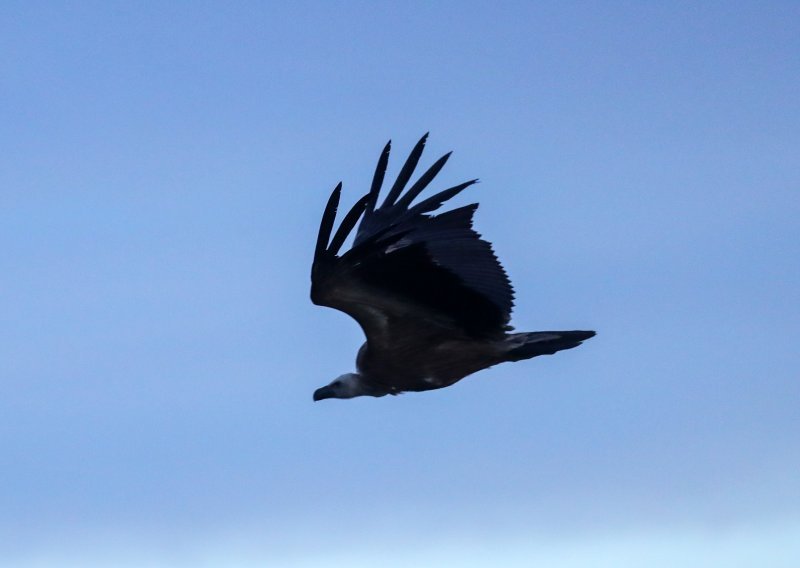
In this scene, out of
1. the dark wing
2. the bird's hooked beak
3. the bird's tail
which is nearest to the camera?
the dark wing

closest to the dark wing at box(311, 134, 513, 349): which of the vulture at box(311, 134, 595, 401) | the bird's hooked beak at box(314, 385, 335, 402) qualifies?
the vulture at box(311, 134, 595, 401)

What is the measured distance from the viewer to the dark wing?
15.8m

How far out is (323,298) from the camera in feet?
52.4

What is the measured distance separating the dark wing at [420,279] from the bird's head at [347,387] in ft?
1.76

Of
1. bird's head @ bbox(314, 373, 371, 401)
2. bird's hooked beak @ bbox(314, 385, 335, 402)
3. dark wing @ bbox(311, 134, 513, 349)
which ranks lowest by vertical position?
bird's head @ bbox(314, 373, 371, 401)

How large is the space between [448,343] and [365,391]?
1037 millimetres

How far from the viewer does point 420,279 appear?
634 inches

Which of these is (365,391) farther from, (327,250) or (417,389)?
(327,250)

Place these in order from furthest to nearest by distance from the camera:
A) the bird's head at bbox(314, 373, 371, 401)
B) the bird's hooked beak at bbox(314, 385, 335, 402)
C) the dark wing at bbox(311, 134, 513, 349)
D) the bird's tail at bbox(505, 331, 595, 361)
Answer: the bird's hooked beak at bbox(314, 385, 335, 402)
the bird's head at bbox(314, 373, 371, 401)
the bird's tail at bbox(505, 331, 595, 361)
the dark wing at bbox(311, 134, 513, 349)

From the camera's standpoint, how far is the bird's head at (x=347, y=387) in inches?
668

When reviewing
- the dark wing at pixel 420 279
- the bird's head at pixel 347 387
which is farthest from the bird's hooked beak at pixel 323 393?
the dark wing at pixel 420 279

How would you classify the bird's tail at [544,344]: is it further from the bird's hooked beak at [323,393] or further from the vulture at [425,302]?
the bird's hooked beak at [323,393]

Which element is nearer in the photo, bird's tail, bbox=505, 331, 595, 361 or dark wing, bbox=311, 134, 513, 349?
dark wing, bbox=311, 134, 513, 349

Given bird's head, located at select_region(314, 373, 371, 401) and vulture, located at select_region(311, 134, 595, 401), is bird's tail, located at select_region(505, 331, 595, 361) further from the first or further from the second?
bird's head, located at select_region(314, 373, 371, 401)
